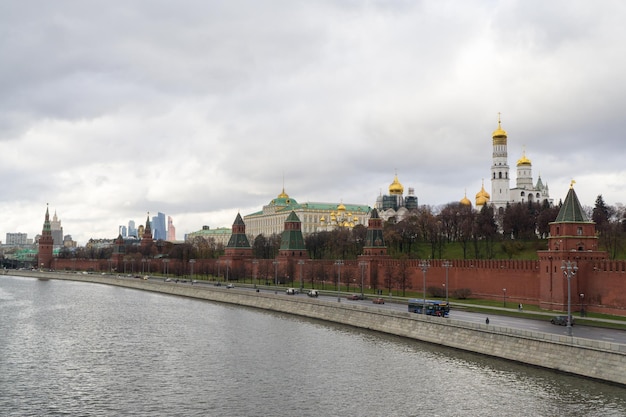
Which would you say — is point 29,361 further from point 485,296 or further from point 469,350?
point 485,296

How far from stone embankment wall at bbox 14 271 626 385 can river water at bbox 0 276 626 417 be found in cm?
64

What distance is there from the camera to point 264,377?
3328 cm

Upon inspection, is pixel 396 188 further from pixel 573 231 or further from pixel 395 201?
pixel 573 231

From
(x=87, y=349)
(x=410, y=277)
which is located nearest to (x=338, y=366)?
(x=87, y=349)

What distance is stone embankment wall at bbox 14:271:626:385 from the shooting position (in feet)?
100

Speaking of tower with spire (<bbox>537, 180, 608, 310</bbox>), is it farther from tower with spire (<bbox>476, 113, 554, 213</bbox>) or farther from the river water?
tower with spire (<bbox>476, 113, 554, 213</bbox>)

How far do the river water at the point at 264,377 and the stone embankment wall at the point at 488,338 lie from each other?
0.64m

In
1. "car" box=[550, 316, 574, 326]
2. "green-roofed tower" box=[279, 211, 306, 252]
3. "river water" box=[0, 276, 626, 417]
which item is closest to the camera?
"river water" box=[0, 276, 626, 417]

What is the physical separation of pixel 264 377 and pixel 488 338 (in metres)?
13.1

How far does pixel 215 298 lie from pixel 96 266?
9843 centimetres

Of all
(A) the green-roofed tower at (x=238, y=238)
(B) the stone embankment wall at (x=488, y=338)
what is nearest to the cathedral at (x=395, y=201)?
(A) the green-roofed tower at (x=238, y=238)

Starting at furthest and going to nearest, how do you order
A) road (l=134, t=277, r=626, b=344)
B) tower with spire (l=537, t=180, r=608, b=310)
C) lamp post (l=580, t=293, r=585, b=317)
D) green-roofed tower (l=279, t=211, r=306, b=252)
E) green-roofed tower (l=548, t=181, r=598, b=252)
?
1. green-roofed tower (l=279, t=211, r=306, b=252)
2. green-roofed tower (l=548, t=181, r=598, b=252)
3. tower with spire (l=537, t=180, r=608, b=310)
4. lamp post (l=580, t=293, r=585, b=317)
5. road (l=134, t=277, r=626, b=344)

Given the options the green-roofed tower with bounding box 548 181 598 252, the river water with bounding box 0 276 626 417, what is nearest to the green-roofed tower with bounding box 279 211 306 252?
the river water with bounding box 0 276 626 417

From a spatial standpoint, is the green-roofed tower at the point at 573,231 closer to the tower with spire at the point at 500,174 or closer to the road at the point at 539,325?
the road at the point at 539,325
